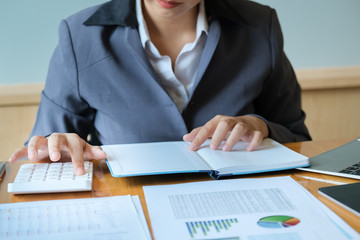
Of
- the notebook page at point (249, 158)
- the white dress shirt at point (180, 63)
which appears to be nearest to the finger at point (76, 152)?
the notebook page at point (249, 158)

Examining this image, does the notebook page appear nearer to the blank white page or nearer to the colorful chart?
the blank white page

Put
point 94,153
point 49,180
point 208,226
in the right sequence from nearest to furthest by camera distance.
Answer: point 208,226
point 49,180
point 94,153

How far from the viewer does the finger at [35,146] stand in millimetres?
750

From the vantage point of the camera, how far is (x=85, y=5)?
5.22ft

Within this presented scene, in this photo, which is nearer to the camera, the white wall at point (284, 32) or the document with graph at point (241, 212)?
the document with graph at point (241, 212)

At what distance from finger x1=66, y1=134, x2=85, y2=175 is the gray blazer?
269mm

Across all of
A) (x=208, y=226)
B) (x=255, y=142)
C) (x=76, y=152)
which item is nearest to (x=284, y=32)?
(x=255, y=142)

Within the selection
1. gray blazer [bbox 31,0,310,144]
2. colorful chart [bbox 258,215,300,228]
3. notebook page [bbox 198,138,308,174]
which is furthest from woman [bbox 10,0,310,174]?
colorful chart [bbox 258,215,300,228]

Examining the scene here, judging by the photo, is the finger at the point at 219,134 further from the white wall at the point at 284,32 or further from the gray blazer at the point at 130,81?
the white wall at the point at 284,32

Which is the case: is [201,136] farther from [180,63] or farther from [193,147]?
[180,63]

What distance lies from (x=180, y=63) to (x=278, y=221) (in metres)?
0.62

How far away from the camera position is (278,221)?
583 millimetres

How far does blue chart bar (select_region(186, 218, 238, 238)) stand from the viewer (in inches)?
21.7

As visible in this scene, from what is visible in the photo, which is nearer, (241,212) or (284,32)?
(241,212)
